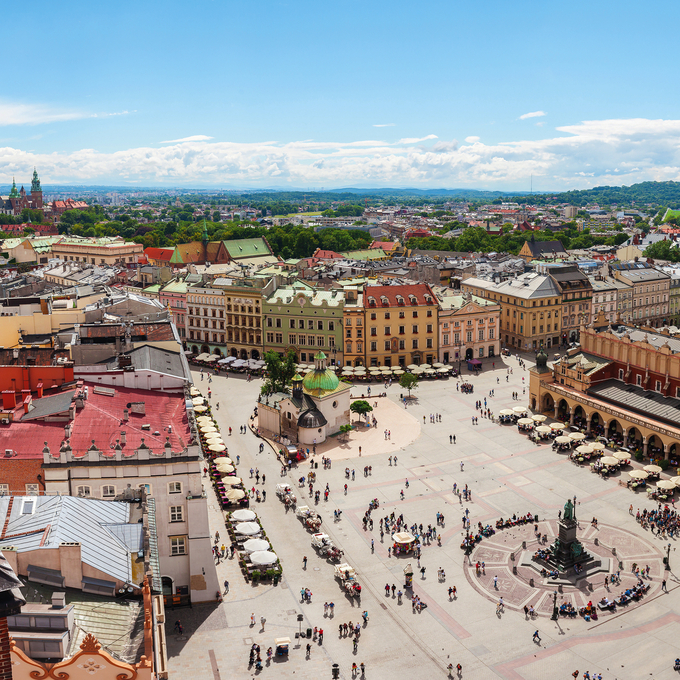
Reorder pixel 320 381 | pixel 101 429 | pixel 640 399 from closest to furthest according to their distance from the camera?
pixel 101 429 < pixel 640 399 < pixel 320 381

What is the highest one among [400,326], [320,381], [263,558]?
[400,326]

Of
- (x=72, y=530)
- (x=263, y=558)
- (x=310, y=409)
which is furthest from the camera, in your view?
(x=310, y=409)

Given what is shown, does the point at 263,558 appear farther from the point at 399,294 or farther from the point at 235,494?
the point at 399,294

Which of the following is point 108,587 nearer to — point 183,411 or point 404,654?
point 404,654

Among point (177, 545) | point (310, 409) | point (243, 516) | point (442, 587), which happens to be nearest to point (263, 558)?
point (243, 516)

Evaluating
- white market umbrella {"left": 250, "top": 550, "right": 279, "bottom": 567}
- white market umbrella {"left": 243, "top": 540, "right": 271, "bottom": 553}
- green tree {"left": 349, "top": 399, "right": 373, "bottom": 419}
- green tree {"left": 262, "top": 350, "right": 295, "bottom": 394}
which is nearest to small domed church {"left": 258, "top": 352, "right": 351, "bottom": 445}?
green tree {"left": 349, "top": 399, "right": 373, "bottom": 419}

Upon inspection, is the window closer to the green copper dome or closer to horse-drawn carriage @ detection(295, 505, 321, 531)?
horse-drawn carriage @ detection(295, 505, 321, 531)

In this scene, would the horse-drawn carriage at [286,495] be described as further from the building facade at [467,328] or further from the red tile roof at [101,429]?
the building facade at [467,328]

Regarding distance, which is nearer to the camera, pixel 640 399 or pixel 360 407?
pixel 640 399
